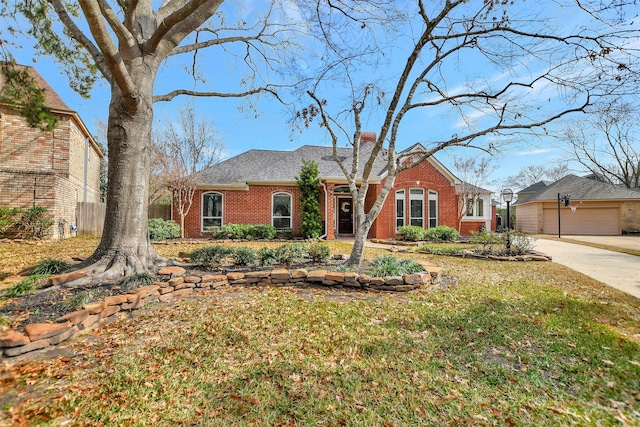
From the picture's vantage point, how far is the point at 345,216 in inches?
647

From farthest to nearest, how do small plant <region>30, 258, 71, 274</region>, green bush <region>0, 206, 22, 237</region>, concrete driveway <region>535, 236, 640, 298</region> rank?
green bush <region>0, 206, 22, 237</region>, concrete driveway <region>535, 236, 640, 298</region>, small plant <region>30, 258, 71, 274</region>

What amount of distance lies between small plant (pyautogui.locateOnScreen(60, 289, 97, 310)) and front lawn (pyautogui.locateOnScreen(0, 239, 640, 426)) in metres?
0.52

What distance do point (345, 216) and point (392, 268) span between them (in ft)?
36.1

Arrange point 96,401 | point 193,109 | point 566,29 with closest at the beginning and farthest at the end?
point 96,401 → point 566,29 → point 193,109

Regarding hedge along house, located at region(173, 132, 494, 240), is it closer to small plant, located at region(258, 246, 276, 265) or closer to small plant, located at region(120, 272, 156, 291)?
small plant, located at region(258, 246, 276, 265)

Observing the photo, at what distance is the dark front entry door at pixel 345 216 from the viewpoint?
636 inches

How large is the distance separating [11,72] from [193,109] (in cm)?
954

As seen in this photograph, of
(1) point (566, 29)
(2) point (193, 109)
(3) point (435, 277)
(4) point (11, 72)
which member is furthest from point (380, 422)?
(2) point (193, 109)

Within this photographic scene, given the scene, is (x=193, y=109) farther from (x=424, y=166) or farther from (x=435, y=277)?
(x=435, y=277)

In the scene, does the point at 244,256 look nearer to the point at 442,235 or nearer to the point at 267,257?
the point at 267,257

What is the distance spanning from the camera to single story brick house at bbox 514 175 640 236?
1992 cm

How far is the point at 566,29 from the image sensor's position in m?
5.16

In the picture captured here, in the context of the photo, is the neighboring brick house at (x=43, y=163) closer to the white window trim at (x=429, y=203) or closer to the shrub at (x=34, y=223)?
the shrub at (x=34, y=223)

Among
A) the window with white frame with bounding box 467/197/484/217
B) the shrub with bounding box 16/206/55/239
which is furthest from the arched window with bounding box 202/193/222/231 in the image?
the window with white frame with bounding box 467/197/484/217
